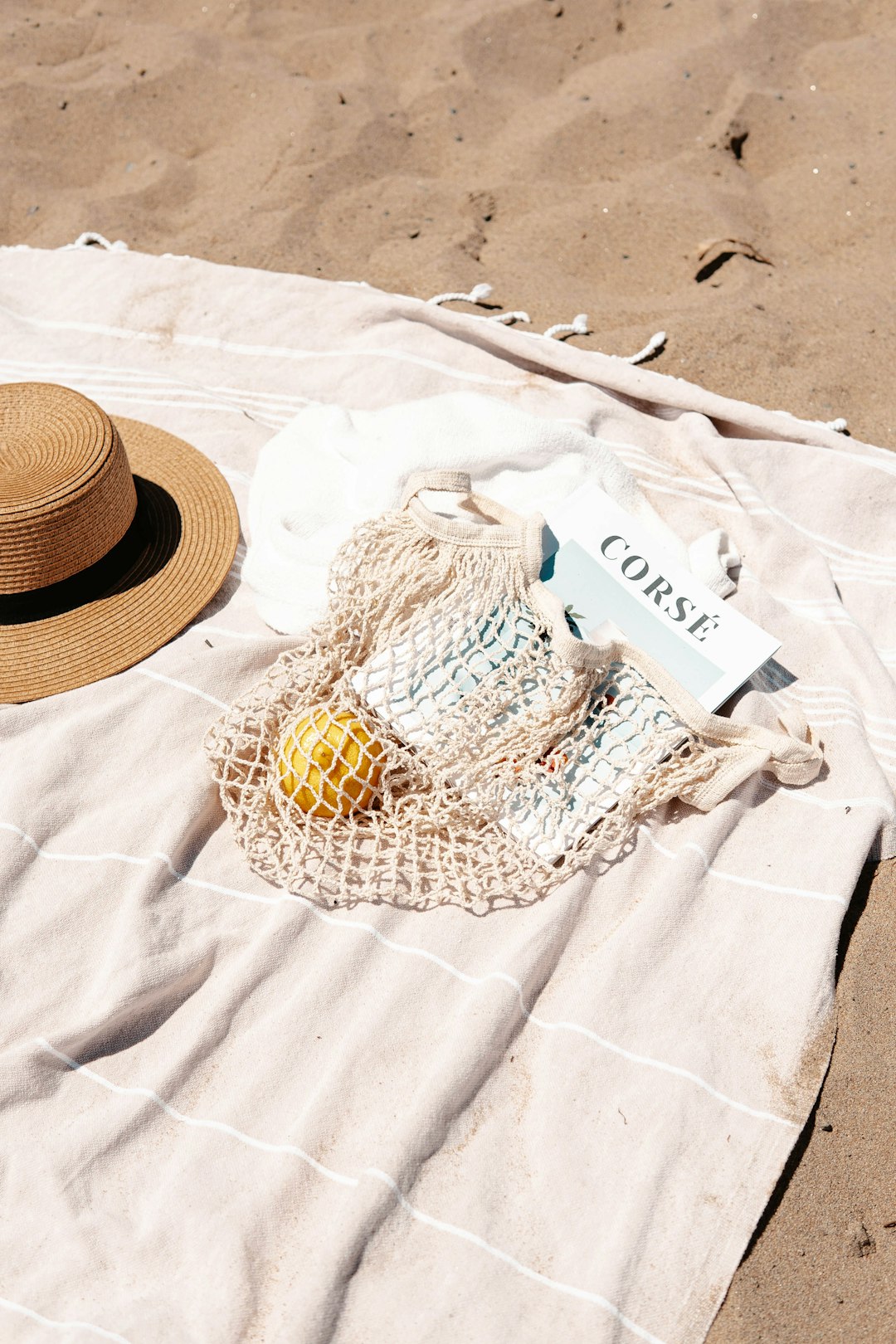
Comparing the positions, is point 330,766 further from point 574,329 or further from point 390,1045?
point 574,329

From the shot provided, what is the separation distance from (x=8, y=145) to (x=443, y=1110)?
329 centimetres

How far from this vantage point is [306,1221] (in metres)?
1.43

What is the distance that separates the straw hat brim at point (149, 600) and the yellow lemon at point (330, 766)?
0.45m

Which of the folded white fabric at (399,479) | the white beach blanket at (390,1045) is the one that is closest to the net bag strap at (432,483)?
the folded white fabric at (399,479)

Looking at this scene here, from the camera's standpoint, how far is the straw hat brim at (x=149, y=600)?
6.34ft

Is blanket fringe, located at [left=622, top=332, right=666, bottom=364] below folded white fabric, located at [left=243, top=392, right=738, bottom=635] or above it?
above

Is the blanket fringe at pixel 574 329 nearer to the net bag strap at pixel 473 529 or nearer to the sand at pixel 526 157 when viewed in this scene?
the sand at pixel 526 157

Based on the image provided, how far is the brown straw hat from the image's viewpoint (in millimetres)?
1795

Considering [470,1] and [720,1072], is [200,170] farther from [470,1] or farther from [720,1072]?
[720,1072]

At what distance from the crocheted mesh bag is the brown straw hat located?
1.18 feet

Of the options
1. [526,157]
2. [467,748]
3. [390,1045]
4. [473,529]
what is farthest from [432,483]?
[526,157]

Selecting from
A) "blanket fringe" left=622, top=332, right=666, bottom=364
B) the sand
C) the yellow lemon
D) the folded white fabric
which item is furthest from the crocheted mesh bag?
the sand

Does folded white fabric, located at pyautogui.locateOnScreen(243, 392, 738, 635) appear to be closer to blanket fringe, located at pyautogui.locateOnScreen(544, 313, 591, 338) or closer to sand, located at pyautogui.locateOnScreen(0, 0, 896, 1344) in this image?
blanket fringe, located at pyautogui.locateOnScreen(544, 313, 591, 338)

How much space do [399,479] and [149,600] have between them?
57cm
